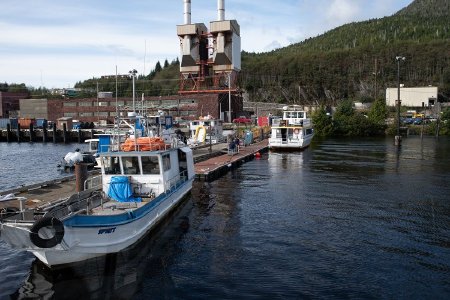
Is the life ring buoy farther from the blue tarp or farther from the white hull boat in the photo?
the blue tarp

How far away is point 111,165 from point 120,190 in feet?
5.11

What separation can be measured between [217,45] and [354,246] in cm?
9954

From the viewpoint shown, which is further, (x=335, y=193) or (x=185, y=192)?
(x=335, y=193)

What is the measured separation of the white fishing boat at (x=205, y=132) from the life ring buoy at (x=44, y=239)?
1613 inches

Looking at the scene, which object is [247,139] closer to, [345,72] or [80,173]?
[80,173]

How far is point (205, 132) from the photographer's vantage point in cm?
5841

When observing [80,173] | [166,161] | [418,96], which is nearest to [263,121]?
[418,96]

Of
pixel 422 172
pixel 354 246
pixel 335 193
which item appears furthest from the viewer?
pixel 422 172

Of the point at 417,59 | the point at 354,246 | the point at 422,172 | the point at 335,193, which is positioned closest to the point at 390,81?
Result: the point at 417,59

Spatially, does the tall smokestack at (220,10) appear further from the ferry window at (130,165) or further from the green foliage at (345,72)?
the ferry window at (130,165)

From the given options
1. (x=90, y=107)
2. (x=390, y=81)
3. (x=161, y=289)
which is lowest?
(x=161, y=289)

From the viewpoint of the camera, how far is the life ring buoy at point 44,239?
12.8 m

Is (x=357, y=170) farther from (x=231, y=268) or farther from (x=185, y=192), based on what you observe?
(x=231, y=268)

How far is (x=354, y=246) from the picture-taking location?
684 inches
